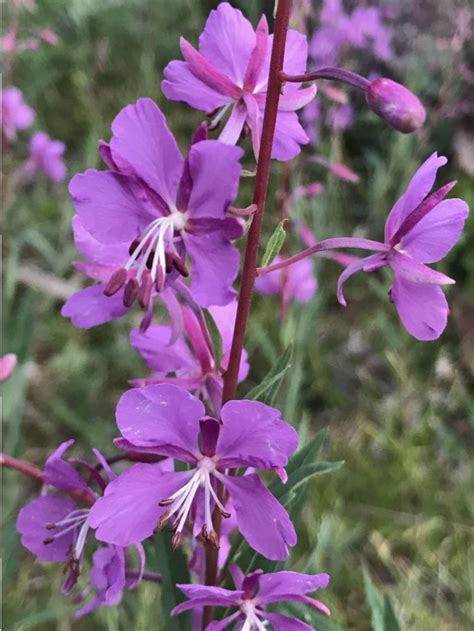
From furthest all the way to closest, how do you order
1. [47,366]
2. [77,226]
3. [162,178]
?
[47,366] → [77,226] → [162,178]

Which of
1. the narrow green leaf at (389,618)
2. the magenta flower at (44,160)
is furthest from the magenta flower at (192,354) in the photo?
the magenta flower at (44,160)

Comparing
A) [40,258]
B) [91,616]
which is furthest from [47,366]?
[91,616]

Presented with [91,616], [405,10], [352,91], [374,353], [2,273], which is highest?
A: [405,10]

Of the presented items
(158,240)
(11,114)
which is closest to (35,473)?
(158,240)

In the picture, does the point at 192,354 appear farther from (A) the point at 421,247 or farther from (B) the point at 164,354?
(A) the point at 421,247

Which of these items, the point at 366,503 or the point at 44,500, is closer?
the point at 44,500

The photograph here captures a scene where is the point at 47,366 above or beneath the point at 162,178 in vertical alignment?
beneath

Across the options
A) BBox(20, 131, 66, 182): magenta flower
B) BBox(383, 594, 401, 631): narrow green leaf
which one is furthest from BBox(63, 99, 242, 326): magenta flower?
BBox(20, 131, 66, 182): magenta flower

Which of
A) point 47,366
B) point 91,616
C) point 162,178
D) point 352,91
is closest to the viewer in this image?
point 162,178

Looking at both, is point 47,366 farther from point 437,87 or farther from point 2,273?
point 437,87
